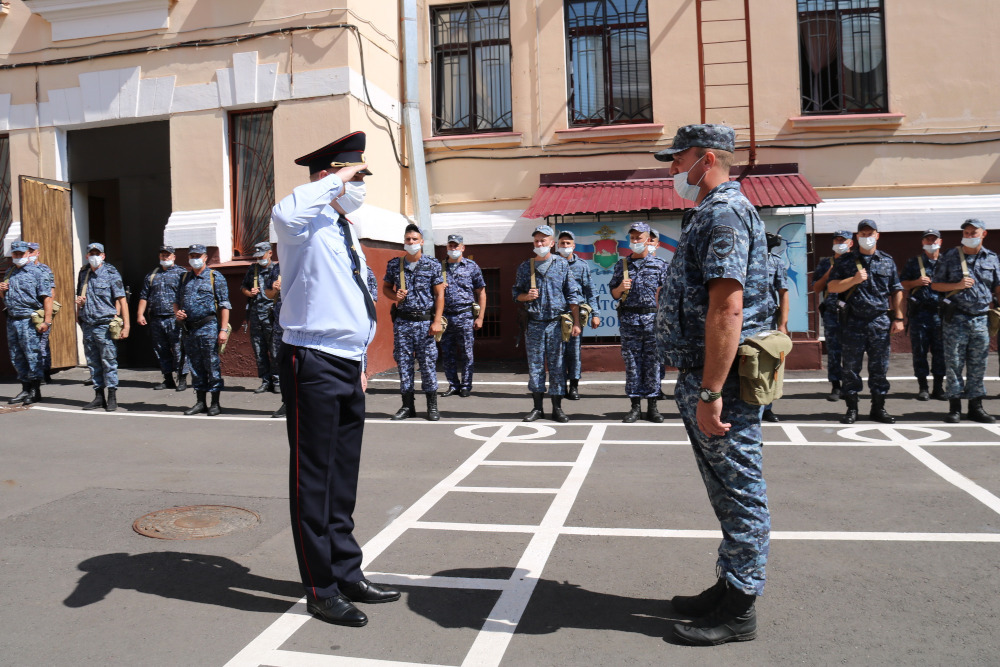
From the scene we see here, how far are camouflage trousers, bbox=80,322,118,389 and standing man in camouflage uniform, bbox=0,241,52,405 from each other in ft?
2.42

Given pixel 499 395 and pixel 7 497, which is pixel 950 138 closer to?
pixel 499 395

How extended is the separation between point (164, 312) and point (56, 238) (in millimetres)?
2875

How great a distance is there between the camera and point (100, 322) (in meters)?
10.7

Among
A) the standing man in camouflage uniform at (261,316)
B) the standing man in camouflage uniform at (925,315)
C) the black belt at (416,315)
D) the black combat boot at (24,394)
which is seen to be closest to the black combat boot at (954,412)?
the standing man in camouflage uniform at (925,315)

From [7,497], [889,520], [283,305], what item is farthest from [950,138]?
[7,497]

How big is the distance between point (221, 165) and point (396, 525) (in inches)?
→ 378

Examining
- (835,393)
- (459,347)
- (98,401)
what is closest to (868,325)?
(835,393)

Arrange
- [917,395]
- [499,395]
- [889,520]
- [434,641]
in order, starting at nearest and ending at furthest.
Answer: [434,641]
[889,520]
[917,395]
[499,395]

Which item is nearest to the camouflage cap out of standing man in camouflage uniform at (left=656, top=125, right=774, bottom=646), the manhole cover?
standing man in camouflage uniform at (left=656, top=125, right=774, bottom=646)

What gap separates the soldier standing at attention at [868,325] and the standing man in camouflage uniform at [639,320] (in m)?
1.96

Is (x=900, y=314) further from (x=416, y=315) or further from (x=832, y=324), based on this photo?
(x=416, y=315)

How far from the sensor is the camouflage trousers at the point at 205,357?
10250 millimetres

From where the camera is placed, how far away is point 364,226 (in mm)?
12812

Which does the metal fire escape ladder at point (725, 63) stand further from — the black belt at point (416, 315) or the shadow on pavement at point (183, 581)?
the shadow on pavement at point (183, 581)
